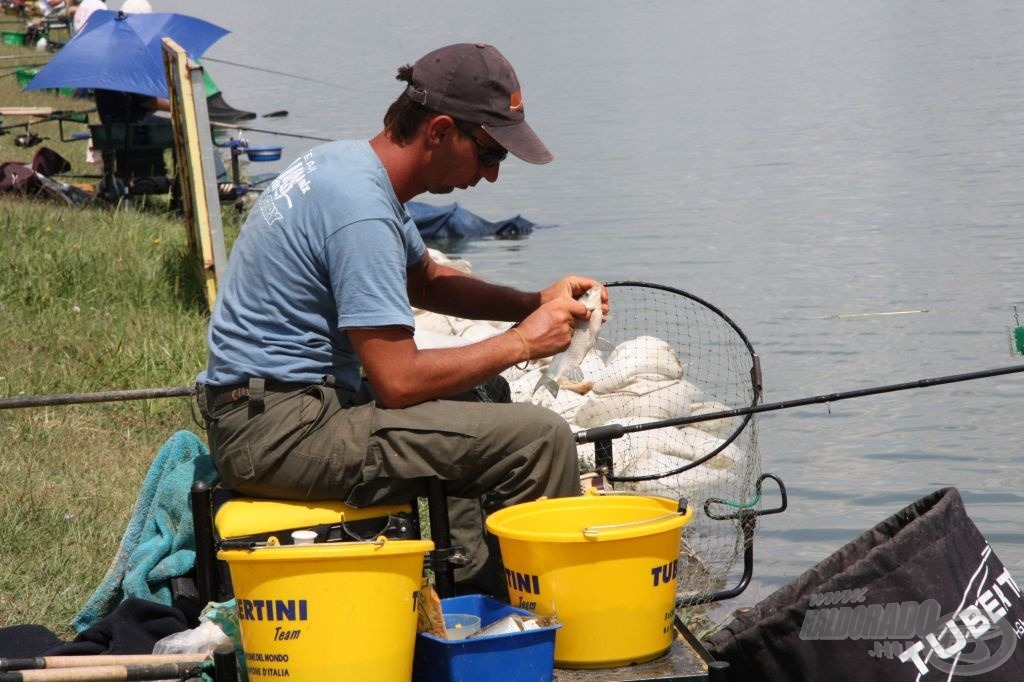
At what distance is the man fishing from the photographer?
300cm

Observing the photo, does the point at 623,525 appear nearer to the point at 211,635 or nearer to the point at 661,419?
the point at 211,635

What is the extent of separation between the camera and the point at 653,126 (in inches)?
734

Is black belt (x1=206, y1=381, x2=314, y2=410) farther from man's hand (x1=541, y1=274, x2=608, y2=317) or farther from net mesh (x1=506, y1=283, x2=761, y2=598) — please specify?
net mesh (x1=506, y1=283, x2=761, y2=598)

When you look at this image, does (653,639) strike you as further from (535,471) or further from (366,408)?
(366,408)

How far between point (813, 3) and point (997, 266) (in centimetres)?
3033

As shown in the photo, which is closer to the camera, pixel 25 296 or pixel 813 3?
pixel 25 296

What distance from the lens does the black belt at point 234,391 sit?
10.2 feet

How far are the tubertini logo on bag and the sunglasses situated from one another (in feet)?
3.99

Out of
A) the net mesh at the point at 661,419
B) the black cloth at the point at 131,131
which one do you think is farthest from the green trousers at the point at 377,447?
the black cloth at the point at 131,131

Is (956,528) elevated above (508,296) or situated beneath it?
situated beneath

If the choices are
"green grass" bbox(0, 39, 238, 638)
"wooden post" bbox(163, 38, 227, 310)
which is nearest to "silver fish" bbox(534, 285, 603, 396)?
"green grass" bbox(0, 39, 238, 638)

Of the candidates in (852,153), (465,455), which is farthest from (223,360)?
(852,153)

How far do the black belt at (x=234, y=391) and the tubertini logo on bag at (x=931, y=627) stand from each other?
124 cm

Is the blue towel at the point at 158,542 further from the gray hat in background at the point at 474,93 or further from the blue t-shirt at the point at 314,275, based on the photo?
the gray hat in background at the point at 474,93
